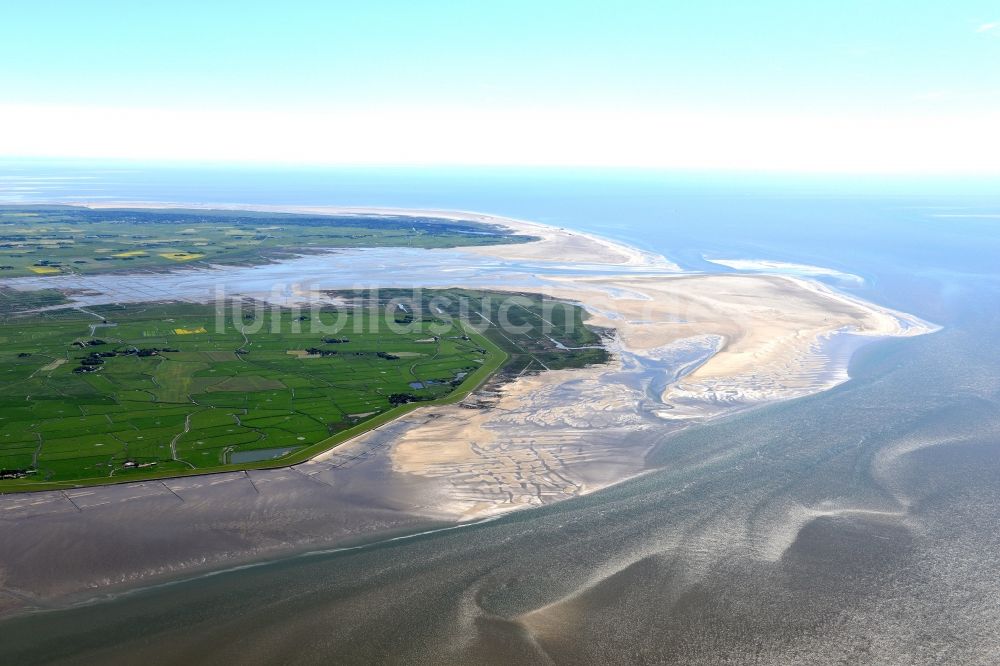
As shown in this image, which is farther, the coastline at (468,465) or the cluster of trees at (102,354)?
the cluster of trees at (102,354)

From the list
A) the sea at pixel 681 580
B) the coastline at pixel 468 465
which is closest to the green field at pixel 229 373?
the coastline at pixel 468 465

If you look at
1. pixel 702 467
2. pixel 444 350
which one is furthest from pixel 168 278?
pixel 702 467

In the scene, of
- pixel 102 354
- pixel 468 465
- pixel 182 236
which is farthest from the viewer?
pixel 182 236

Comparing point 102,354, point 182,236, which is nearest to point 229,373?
point 102,354

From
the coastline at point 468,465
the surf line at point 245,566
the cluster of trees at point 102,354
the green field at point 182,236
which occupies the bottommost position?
the surf line at point 245,566

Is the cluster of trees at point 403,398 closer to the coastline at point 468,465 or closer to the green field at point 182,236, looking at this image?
the coastline at point 468,465

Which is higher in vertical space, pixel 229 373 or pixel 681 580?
pixel 229 373

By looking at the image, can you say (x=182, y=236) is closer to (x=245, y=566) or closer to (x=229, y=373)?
(x=229, y=373)
